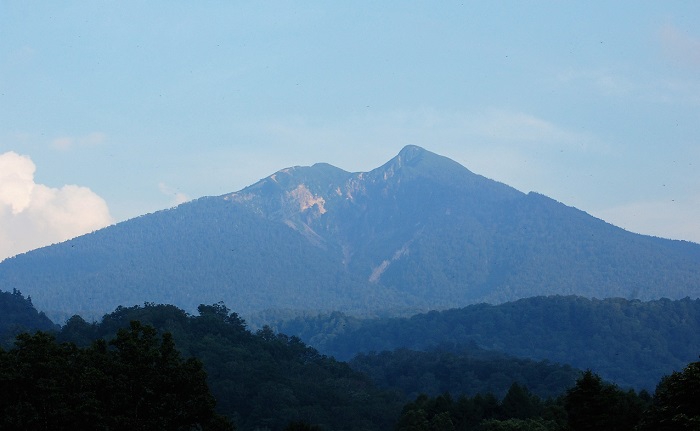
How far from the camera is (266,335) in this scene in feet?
443

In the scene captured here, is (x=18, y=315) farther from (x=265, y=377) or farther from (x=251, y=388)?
(x=251, y=388)

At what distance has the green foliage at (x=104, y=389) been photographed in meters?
41.9

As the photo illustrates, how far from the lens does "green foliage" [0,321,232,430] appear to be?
4188cm

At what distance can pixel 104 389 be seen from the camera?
43.3 metres

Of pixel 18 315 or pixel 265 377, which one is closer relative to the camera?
pixel 265 377

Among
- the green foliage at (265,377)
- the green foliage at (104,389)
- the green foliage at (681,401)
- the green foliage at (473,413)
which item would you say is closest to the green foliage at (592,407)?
the green foliage at (681,401)

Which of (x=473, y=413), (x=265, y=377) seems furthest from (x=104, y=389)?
(x=265, y=377)

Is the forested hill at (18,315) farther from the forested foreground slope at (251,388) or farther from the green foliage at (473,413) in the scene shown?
the green foliage at (473,413)

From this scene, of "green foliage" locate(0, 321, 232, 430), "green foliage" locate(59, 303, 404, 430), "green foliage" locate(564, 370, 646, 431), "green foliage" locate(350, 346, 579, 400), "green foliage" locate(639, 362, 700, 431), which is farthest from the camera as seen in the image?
"green foliage" locate(350, 346, 579, 400)

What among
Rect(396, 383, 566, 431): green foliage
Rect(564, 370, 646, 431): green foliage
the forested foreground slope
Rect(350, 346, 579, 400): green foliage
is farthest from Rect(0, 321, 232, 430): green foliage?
Rect(350, 346, 579, 400): green foliage

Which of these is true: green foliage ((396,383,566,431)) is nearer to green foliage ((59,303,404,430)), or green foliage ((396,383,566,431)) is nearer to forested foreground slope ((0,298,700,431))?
forested foreground slope ((0,298,700,431))

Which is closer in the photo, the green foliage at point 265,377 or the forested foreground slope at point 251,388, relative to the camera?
the forested foreground slope at point 251,388

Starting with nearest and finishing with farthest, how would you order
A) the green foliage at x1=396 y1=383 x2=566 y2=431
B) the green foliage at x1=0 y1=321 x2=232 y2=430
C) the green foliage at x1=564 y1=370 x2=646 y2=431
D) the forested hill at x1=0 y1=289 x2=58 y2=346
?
the green foliage at x1=0 y1=321 x2=232 y2=430 < the green foliage at x1=564 y1=370 x2=646 y2=431 < the green foliage at x1=396 y1=383 x2=566 y2=431 < the forested hill at x1=0 y1=289 x2=58 y2=346

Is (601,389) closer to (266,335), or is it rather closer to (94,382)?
(94,382)
